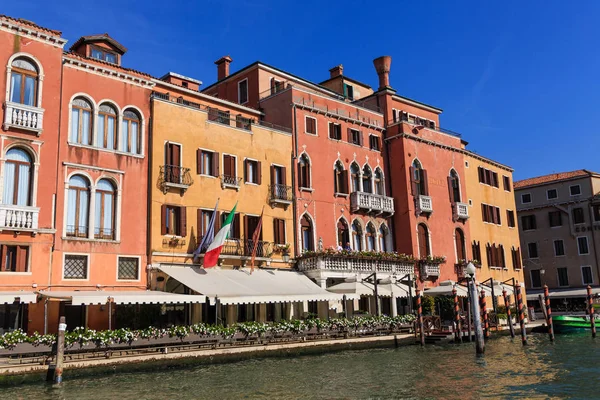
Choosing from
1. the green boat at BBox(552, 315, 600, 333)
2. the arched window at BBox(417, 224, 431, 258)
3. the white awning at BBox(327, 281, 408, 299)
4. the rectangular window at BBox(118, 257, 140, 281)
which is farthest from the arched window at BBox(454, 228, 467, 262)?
the rectangular window at BBox(118, 257, 140, 281)

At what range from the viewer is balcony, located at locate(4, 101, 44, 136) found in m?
20.3

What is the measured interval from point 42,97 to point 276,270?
1184cm

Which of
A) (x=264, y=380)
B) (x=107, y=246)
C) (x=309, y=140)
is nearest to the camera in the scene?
(x=264, y=380)

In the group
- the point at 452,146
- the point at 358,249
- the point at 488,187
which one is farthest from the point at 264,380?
the point at 488,187

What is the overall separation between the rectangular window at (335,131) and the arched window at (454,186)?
8.76 meters

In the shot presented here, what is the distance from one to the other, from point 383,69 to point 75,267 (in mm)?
21819

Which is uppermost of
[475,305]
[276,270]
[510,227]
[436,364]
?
[510,227]

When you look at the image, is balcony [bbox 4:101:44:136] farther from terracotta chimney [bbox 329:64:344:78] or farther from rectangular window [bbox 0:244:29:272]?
terracotta chimney [bbox 329:64:344:78]

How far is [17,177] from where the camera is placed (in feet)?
66.9

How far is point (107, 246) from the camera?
22.2 meters

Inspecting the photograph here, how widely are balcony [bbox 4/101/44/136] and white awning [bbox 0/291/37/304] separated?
5.49 metres

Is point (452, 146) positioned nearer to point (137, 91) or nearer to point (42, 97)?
point (137, 91)

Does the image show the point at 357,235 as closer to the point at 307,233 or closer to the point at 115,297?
the point at 307,233

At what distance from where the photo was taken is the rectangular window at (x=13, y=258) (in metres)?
19.5
